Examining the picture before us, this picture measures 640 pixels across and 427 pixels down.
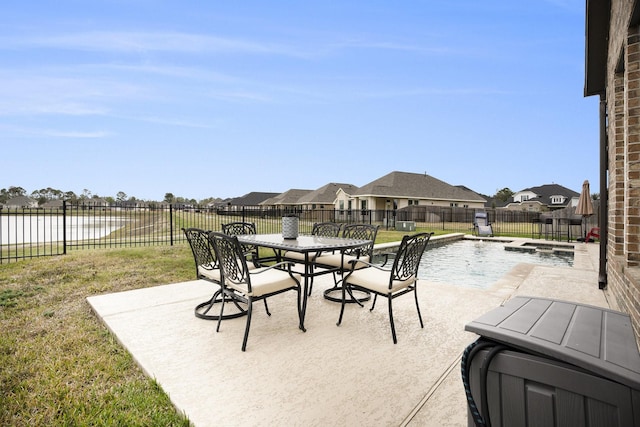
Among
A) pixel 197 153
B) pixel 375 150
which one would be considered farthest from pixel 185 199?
pixel 375 150

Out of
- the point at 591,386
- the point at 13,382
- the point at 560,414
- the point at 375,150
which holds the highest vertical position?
the point at 375,150

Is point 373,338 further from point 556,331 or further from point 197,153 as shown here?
point 197,153

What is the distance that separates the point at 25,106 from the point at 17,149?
20793mm

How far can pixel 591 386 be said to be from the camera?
886 millimetres

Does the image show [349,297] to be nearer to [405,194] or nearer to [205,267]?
[205,267]

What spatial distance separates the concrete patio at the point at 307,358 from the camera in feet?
6.14

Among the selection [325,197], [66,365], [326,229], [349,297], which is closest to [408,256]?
[349,297]

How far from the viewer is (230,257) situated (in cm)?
294

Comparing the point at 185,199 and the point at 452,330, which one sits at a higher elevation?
the point at 185,199

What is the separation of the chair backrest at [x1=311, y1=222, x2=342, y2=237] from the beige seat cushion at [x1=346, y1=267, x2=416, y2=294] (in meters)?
1.76

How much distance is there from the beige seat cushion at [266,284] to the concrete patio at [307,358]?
0.43 meters

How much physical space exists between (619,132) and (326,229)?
3891 millimetres

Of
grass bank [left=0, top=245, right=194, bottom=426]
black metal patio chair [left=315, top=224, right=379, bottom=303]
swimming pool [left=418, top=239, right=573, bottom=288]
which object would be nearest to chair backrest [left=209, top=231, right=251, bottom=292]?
grass bank [left=0, top=245, right=194, bottom=426]

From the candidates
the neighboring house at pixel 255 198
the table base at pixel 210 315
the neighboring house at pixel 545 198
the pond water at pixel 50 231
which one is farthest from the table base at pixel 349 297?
the neighboring house at pixel 255 198
